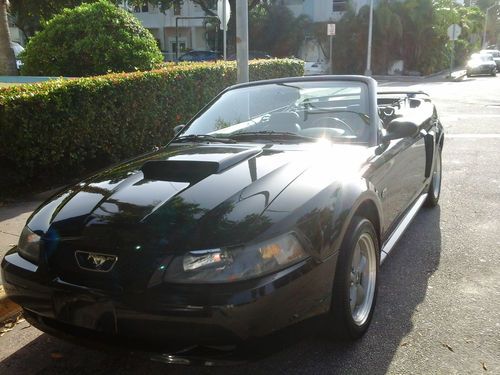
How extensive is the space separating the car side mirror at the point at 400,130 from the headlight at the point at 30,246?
2426 mm

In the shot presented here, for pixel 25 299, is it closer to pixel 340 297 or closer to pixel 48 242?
pixel 48 242

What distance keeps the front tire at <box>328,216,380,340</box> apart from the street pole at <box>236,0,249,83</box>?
5139 mm

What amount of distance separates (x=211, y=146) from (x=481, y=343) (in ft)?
7.03

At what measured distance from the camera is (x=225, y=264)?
2332 mm

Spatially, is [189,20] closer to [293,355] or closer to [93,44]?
[93,44]

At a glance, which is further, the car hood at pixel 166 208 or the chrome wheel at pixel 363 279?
the chrome wheel at pixel 363 279

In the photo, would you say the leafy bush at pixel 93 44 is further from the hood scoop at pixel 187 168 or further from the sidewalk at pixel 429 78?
the sidewalk at pixel 429 78

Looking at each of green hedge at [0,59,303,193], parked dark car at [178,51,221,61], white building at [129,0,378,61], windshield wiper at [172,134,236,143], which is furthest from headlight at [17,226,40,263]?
white building at [129,0,378,61]

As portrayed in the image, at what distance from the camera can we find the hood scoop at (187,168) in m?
3.04

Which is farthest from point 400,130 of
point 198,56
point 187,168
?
point 198,56

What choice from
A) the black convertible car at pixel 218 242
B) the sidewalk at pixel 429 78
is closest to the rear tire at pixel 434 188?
the black convertible car at pixel 218 242

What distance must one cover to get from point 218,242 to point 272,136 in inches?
64.0

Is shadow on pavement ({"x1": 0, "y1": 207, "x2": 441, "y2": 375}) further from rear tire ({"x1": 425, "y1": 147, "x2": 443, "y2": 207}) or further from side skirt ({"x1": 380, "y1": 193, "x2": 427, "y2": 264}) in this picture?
rear tire ({"x1": 425, "y1": 147, "x2": 443, "y2": 207})

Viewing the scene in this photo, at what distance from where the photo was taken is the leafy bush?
10.0 meters
